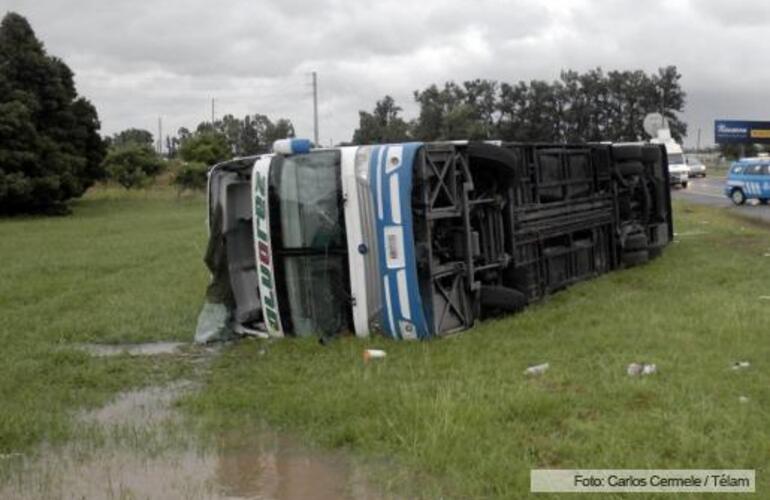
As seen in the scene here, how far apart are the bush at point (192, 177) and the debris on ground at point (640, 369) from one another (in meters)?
49.1

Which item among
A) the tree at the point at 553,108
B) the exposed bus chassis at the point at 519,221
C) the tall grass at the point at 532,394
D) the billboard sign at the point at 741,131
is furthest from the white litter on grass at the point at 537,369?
the billboard sign at the point at 741,131

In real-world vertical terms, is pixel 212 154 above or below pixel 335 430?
above

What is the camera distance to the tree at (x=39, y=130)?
36.7 m

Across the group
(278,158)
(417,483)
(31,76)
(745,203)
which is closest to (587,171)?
(278,158)

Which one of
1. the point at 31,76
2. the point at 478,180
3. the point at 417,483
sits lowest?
the point at 417,483

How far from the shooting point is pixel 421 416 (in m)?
5.71

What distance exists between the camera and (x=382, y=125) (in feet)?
193

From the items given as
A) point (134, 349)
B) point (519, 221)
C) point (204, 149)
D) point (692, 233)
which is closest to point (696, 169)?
point (204, 149)

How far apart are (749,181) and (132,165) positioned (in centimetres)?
4144

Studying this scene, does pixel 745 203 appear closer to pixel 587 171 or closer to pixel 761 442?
pixel 587 171

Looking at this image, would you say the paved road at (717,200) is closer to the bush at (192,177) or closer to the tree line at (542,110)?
the tree line at (542,110)

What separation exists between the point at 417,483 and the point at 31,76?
39896 millimetres

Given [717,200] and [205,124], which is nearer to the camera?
[717,200]

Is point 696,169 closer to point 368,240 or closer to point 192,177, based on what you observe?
point 192,177
